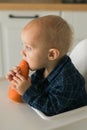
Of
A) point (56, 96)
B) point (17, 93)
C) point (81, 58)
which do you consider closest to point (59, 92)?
point (56, 96)

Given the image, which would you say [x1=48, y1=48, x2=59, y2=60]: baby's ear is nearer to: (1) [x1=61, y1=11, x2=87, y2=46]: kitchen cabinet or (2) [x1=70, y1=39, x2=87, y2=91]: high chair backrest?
(2) [x1=70, y1=39, x2=87, y2=91]: high chair backrest

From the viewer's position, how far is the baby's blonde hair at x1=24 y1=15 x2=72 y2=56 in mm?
841

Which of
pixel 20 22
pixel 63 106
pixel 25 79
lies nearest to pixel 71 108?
pixel 63 106

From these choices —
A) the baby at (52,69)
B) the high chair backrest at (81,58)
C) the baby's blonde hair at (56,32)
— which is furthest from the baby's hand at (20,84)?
the high chair backrest at (81,58)

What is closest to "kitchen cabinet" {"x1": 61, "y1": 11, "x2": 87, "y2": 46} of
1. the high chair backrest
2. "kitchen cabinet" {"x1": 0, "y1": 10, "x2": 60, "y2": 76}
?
"kitchen cabinet" {"x1": 0, "y1": 10, "x2": 60, "y2": 76}

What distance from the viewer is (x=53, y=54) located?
86cm

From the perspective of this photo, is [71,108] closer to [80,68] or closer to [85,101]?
[85,101]

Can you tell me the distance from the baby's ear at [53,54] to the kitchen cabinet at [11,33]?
2.80 feet

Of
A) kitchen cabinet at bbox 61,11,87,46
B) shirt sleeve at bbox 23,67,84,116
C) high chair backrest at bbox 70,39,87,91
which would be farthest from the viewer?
kitchen cabinet at bbox 61,11,87,46

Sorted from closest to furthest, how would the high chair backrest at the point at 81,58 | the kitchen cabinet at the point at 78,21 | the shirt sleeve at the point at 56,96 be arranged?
the shirt sleeve at the point at 56,96 < the high chair backrest at the point at 81,58 < the kitchen cabinet at the point at 78,21

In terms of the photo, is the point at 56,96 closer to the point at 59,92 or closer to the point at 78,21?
the point at 59,92

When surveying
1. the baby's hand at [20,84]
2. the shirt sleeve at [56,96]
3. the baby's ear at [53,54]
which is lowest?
the shirt sleeve at [56,96]

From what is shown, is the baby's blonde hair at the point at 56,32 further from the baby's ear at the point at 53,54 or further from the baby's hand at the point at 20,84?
the baby's hand at the point at 20,84

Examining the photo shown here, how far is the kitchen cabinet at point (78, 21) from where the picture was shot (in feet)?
5.57
